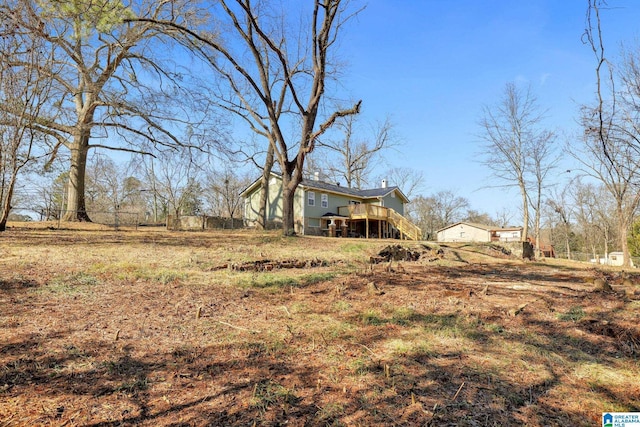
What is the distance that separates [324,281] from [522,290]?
347cm

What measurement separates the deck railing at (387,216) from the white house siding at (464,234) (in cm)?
1283

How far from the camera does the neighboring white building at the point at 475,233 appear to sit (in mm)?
32719

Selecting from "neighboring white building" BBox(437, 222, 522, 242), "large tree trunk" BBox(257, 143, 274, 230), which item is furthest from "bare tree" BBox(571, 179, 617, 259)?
"large tree trunk" BBox(257, 143, 274, 230)

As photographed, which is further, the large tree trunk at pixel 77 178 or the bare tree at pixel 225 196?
the bare tree at pixel 225 196

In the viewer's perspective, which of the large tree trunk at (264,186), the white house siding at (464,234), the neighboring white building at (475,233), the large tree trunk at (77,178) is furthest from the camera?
the white house siding at (464,234)

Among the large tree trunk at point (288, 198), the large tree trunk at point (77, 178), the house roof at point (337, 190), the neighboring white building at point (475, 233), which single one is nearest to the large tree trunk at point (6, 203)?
the large tree trunk at point (77, 178)

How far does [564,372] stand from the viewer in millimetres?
2979

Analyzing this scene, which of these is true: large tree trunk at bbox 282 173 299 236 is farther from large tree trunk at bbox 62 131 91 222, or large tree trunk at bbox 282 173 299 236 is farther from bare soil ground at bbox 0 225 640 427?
large tree trunk at bbox 62 131 91 222

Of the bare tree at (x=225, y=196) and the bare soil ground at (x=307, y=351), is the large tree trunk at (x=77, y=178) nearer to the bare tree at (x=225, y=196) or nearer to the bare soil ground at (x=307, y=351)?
the bare soil ground at (x=307, y=351)

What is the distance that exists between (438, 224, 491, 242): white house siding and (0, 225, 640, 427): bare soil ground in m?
30.9

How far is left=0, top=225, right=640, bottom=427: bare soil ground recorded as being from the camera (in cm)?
239

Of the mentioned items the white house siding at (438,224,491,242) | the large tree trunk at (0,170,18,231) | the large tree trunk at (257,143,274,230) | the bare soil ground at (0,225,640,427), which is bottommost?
the bare soil ground at (0,225,640,427)

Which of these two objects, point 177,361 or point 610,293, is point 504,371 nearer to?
point 177,361

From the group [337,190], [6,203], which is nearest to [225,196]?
[337,190]
